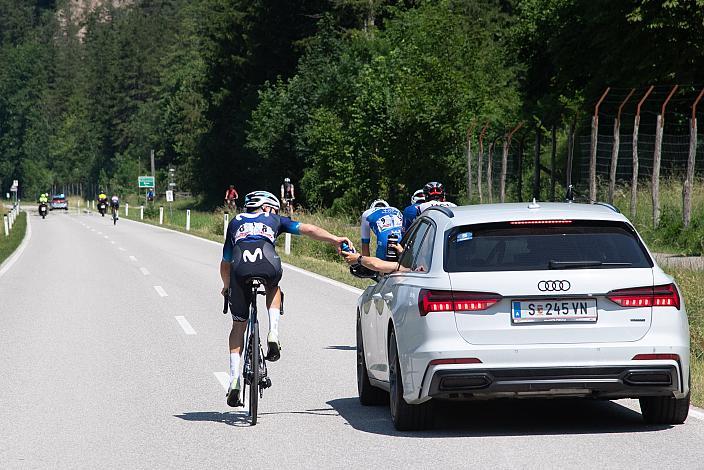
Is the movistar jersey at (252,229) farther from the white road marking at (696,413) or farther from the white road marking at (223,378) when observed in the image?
the white road marking at (696,413)

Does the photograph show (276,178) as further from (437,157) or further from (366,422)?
(366,422)

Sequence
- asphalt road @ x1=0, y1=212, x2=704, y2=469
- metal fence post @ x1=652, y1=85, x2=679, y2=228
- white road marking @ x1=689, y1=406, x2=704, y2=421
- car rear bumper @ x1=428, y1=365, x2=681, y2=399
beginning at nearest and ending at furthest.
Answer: asphalt road @ x1=0, y1=212, x2=704, y2=469, car rear bumper @ x1=428, y1=365, x2=681, y2=399, white road marking @ x1=689, y1=406, x2=704, y2=421, metal fence post @ x1=652, y1=85, x2=679, y2=228

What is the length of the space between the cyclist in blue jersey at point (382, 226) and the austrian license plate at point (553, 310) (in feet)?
17.4

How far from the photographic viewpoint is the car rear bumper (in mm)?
7797

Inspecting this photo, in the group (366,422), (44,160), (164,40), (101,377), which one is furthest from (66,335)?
(44,160)

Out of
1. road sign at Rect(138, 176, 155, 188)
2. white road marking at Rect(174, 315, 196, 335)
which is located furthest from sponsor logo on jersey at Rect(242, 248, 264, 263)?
road sign at Rect(138, 176, 155, 188)

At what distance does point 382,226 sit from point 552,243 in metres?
5.48

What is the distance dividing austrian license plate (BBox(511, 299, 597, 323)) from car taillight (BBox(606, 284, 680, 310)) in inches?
6.3

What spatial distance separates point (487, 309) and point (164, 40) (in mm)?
157123

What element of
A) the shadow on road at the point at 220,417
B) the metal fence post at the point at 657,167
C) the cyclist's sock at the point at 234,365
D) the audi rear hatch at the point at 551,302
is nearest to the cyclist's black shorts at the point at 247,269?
the cyclist's sock at the point at 234,365

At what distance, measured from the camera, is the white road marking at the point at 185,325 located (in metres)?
15.5

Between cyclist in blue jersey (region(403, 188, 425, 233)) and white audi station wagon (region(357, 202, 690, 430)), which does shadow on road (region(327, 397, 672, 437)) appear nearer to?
white audi station wagon (region(357, 202, 690, 430))

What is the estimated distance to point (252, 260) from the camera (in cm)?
897

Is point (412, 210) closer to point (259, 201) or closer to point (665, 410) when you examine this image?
point (259, 201)
